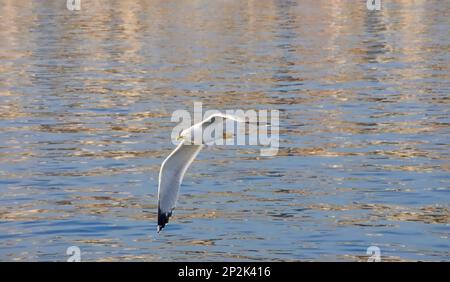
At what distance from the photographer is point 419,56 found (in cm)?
3716

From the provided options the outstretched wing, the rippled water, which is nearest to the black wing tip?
the outstretched wing

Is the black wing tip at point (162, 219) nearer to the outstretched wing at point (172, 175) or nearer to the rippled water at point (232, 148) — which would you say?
the outstretched wing at point (172, 175)

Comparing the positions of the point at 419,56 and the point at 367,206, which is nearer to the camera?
the point at 367,206

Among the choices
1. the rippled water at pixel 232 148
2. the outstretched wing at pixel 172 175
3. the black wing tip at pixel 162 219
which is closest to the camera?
the black wing tip at pixel 162 219

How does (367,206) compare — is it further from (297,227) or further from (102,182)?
(102,182)

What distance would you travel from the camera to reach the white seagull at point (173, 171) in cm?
1509

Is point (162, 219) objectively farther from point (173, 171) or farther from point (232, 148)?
point (232, 148)

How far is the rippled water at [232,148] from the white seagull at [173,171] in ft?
3.71

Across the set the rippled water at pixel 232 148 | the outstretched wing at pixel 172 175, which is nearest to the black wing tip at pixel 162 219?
the outstretched wing at pixel 172 175

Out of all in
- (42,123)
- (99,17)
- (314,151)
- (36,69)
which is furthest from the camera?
(99,17)

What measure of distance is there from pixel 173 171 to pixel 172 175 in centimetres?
6

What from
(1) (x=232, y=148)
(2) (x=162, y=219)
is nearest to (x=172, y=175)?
(2) (x=162, y=219)
